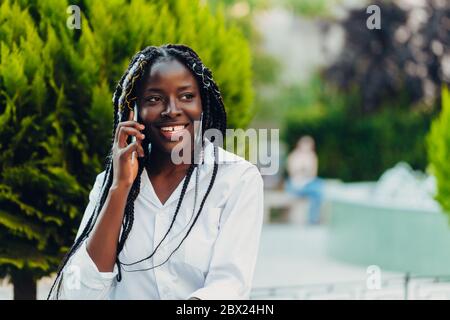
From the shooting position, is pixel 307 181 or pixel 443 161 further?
pixel 307 181

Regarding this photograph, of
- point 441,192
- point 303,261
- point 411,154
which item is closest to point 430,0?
point 411,154

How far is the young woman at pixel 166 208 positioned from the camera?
10.1ft

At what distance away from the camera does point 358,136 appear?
19.1 meters

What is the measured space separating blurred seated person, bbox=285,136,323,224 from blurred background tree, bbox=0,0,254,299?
11515 millimetres

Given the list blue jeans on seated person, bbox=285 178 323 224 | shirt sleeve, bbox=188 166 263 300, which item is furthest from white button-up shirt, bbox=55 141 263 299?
blue jeans on seated person, bbox=285 178 323 224

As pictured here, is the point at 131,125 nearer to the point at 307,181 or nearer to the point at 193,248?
the point at 193,248

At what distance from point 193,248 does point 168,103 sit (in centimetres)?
52

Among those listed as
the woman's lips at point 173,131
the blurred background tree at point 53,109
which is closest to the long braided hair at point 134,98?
the woman's lips at point 173,131

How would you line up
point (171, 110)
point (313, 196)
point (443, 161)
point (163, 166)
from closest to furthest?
point (171, 110) → point (163, 166) → point (443, 161) → point (313, 196)

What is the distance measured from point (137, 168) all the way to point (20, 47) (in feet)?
6.33

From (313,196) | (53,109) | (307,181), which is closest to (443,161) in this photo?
(53,109)

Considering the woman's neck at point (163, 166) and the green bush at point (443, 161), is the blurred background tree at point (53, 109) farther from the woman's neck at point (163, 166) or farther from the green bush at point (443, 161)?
the green bush at point (443, 161)

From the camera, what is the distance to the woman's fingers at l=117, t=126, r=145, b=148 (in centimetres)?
308
